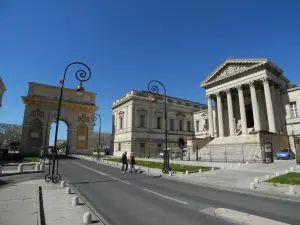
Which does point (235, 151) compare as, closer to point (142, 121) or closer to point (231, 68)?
point (231, 68)

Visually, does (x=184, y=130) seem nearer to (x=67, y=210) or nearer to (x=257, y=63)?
(x=257, y=63)

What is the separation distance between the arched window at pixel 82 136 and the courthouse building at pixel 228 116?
25.5 ft

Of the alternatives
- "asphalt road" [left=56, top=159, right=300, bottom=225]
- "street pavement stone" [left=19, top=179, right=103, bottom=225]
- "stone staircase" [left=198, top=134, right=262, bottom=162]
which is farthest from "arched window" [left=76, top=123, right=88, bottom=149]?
"street pavement stone" [left=19, top=179, right=103, bottom=225]

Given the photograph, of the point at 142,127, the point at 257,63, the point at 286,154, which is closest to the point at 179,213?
the point at 286,154

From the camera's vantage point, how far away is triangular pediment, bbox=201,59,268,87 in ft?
107

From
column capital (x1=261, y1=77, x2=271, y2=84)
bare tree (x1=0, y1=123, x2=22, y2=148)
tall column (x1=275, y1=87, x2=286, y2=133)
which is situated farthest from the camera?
bare tree (x1=0, y1=123, x2=22, y2=148)

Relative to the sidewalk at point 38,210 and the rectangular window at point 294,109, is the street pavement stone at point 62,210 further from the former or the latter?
the rectangular window at point 294,109

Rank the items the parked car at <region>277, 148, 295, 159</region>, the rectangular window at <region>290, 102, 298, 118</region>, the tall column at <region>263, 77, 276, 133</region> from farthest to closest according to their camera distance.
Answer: the rectangular window at <region>290, 102, 298, 118</region> → the tall column at <region>263, 77, 276, 133</region> → the parked car at <region>277, 148, 295, 159</region>

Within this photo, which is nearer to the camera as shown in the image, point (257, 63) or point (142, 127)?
point (257, 63)

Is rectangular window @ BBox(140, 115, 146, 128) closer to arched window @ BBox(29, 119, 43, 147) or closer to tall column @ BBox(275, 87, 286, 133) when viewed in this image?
arched window @ BBox(29, 119, 43, 147)

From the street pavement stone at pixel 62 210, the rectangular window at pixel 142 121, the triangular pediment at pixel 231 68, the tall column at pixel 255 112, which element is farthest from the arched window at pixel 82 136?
the street pavement stone at pixel 62 210

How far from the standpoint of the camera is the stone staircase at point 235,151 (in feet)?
83.4

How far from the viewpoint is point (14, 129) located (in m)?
103

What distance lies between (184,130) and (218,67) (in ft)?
68.6
